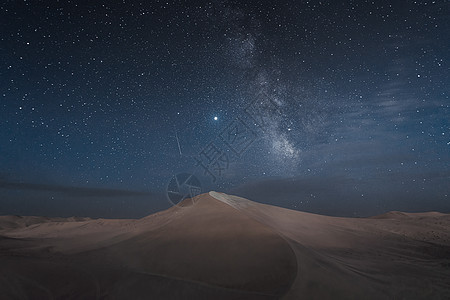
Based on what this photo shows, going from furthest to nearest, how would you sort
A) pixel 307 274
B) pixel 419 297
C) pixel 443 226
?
pixel 443 226
pixel 307 274
pixel 419 297

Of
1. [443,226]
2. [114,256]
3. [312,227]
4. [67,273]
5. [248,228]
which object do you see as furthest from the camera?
[443,226]

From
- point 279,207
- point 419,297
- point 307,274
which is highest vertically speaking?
point 279,207

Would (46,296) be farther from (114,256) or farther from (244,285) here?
(244,285)

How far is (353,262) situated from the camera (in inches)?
291

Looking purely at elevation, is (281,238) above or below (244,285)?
above

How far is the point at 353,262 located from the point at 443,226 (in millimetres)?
11705

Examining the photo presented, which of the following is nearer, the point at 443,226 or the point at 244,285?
the point at 244,285

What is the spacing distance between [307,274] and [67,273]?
20.8 feet

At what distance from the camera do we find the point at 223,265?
21.7 ft

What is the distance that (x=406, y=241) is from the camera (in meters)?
10.9

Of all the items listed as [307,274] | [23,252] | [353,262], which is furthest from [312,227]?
[23,252]

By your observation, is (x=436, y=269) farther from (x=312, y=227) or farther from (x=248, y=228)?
(x=248, y=228)

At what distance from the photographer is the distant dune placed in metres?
5.53

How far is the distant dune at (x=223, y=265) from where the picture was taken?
553cm
